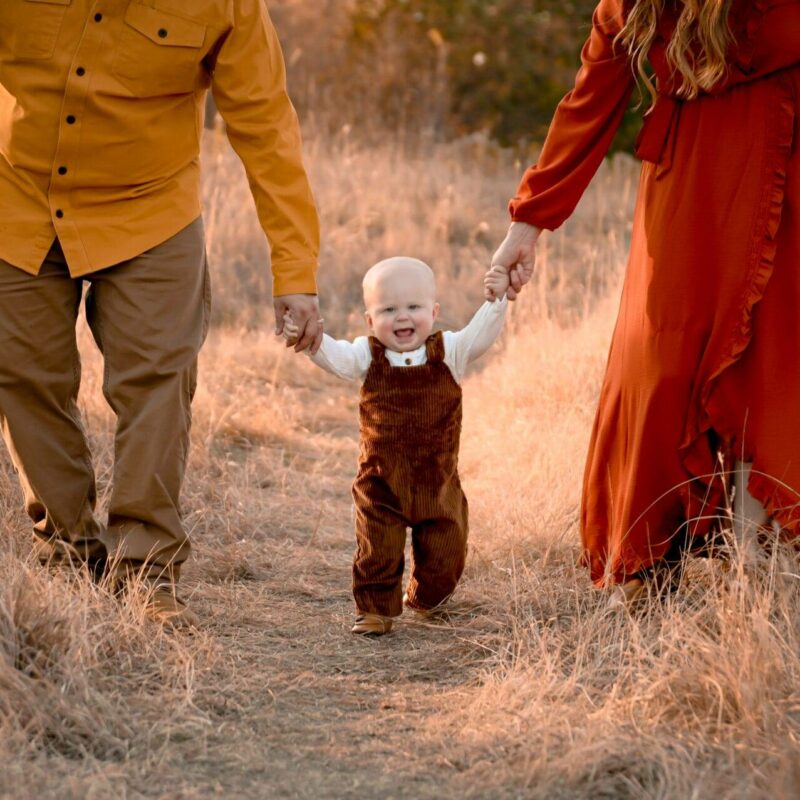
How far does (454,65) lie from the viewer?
15.0m

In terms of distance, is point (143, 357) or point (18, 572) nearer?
point (18, 572)

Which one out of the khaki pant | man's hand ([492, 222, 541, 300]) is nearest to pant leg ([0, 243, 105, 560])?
the khaki pant

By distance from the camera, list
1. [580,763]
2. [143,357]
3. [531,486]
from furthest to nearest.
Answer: [531,486] < [143,357] < [580,763]

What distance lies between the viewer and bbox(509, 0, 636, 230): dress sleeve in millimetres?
3494

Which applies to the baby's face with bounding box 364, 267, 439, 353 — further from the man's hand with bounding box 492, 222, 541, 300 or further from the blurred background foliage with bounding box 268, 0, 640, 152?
the blurred background foliage with bounding box 268, 0, 640, 152

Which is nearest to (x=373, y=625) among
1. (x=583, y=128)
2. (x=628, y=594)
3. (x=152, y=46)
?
(x=628, y=594)

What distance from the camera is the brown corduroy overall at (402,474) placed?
3.72 meters

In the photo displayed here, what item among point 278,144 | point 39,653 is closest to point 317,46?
point 278,144

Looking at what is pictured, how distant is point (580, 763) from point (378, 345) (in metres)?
1.44

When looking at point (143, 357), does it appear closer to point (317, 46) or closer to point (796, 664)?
point (796, 664)

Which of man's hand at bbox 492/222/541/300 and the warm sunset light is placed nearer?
the warm sunset light

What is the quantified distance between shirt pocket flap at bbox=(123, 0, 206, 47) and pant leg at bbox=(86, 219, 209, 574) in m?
0.49

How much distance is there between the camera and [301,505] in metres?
5.39

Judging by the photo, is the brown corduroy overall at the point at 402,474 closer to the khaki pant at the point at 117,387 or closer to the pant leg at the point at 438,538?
the pant leg at the point at 438,538
